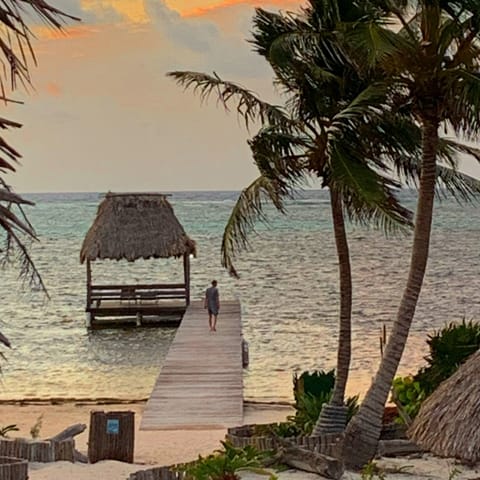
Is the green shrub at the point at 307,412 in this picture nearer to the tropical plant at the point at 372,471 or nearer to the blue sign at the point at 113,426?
the blue sign at the point at 113,426

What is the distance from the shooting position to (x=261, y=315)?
32312 mm

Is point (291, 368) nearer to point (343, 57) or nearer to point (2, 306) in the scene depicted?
point (343, 57)

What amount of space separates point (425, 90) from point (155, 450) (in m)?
5.61

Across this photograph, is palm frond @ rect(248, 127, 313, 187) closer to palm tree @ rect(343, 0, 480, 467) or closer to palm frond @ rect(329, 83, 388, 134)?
palm frond @ rect(329, 83, 388, 134)

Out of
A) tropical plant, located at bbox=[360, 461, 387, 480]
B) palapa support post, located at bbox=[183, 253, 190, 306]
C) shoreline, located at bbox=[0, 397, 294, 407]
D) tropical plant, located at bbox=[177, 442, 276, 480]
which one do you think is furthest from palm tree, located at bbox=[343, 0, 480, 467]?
palapa support post, located at bbox=[183, 253, 190, 306]

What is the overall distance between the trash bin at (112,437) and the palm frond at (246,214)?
1.96 metres

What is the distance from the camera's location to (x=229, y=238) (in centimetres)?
993

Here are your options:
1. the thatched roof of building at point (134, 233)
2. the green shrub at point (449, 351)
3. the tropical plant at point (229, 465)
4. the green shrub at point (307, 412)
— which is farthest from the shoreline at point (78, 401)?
the thatched roof of building at point (134, 233)

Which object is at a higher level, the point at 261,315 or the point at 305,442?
the point at 305,442

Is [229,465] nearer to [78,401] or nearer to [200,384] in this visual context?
[200,384]

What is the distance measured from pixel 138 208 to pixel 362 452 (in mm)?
21514

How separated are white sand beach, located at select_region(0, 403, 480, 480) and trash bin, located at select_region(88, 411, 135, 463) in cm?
18

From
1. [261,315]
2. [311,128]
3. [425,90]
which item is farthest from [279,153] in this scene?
[261,315]

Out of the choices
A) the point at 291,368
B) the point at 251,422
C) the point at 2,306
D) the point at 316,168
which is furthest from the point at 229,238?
the point at 2,306
